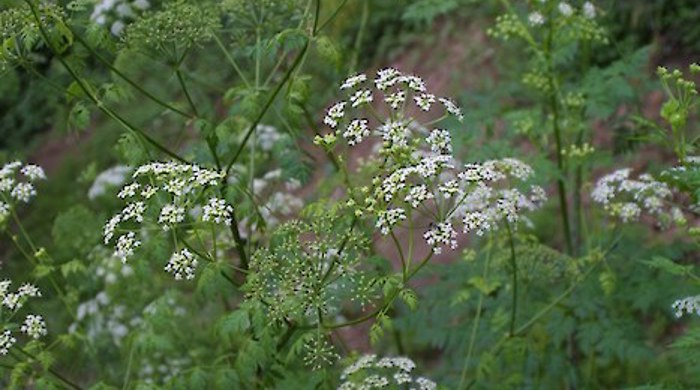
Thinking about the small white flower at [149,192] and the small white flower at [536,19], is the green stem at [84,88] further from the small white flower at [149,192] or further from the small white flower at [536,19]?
the small white flower at [536,19]

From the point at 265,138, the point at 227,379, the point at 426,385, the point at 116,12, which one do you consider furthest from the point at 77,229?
the point at 426,385

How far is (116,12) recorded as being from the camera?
486 centimetres

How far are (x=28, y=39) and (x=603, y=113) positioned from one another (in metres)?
3.03

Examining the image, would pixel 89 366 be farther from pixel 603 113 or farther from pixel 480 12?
pixel 480 12

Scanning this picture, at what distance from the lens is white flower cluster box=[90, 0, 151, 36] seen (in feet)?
15.4

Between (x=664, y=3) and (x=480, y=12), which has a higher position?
(x=480, y=12)

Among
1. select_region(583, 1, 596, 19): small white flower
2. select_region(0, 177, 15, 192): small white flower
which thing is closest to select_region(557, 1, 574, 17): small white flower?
select_region(583, 1, 596, 19): small white flower

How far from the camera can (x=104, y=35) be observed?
149 inches

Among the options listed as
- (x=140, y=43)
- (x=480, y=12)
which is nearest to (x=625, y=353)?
(x=140, y=43)

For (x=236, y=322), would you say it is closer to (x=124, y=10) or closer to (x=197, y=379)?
(x=197, y=379)

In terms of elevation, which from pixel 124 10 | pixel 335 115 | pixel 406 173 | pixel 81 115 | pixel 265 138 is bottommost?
pixel 406 173

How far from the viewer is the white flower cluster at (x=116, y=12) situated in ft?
15.4

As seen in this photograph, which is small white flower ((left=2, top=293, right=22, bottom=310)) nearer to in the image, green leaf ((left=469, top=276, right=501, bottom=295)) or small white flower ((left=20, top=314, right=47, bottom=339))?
small white flower ((left=20, top=314, right=47, bottom=339))

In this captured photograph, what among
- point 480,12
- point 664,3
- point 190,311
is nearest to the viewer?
point 190,311
